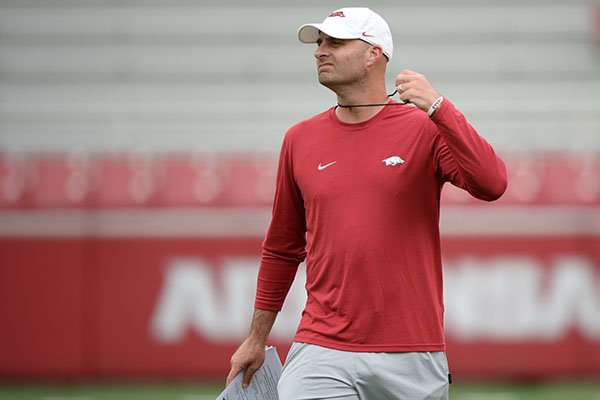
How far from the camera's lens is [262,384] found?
4406mm

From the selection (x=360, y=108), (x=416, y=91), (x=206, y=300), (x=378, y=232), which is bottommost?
(x=206, y=300)

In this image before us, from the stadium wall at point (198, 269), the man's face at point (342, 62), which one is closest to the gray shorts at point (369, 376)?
the man's face at point (342, 62)

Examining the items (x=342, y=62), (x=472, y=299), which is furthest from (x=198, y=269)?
(x=342, y=62)

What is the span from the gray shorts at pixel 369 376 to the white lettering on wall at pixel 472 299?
232 inches

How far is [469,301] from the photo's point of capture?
1002 centimetres

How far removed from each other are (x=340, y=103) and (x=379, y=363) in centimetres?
90

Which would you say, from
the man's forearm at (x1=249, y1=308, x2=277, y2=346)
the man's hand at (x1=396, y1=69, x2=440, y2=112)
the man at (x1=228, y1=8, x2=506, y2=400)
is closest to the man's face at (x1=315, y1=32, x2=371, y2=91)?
the man at (x1=228, y1=8, x2=506, y2=400)

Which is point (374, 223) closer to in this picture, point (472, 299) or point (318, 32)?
point (318, 32)

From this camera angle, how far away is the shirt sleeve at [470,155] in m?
3.82

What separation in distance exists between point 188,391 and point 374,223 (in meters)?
5.84

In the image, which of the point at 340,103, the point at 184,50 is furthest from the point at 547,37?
the point at 340,103

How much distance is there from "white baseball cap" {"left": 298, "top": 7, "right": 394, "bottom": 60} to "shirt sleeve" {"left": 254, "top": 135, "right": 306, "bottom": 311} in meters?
0.47

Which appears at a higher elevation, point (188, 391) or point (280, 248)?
point (280, 248)

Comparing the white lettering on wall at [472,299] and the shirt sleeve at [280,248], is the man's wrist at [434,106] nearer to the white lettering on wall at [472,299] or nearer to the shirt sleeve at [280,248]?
the shirt sleeve at [280,248]
